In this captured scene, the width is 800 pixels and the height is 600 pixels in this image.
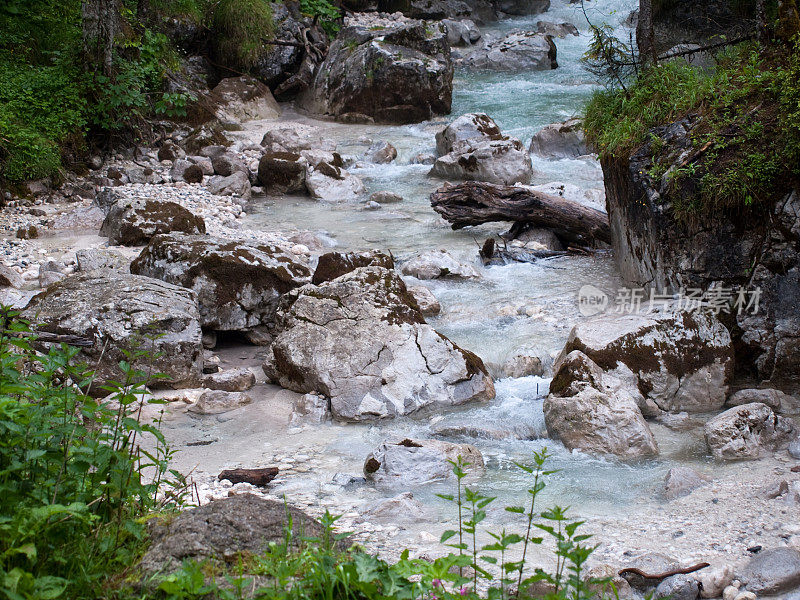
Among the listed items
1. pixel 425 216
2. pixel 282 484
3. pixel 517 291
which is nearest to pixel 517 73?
pixel 425 216

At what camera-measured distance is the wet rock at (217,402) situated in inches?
192

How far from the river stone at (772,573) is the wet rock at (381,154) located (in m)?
10.6

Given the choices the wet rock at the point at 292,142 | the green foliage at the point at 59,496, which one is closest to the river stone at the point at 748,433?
the green foliage at the point at 59,496

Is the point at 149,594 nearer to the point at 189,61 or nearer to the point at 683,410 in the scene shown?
the point at 683,410

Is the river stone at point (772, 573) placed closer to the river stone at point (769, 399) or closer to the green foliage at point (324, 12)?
the river stone at point (769, 399)

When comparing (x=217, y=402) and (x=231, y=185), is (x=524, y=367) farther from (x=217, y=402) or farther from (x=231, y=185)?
(x=231, y=185)

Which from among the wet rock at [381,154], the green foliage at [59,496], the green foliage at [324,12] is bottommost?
the green foliage at [59,496]

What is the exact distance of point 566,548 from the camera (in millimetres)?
2051

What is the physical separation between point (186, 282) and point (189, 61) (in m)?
11.4

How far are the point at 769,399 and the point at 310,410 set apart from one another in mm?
3068

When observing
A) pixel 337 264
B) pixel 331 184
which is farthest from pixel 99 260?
pixel 331 184

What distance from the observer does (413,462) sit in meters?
3.94

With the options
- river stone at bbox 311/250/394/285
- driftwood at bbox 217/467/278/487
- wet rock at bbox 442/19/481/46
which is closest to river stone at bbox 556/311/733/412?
river stone at bbox 311/250/394/285

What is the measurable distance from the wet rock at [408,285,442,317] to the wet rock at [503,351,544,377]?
1.21 meters
